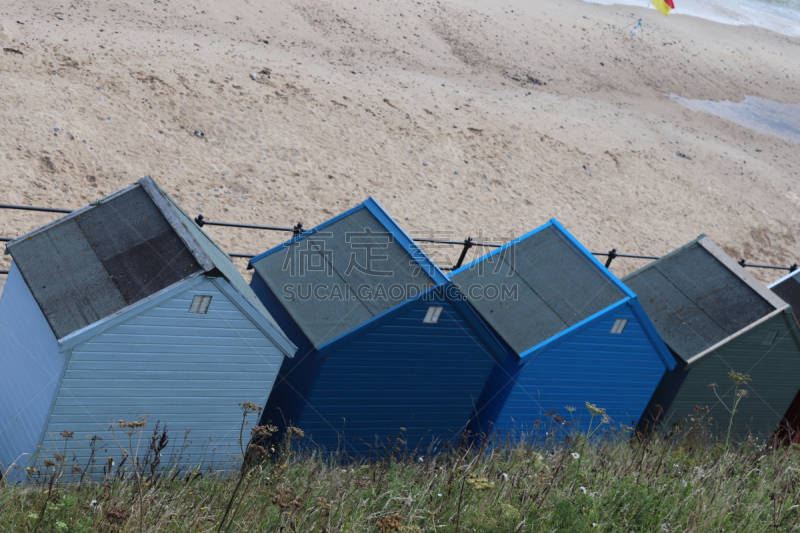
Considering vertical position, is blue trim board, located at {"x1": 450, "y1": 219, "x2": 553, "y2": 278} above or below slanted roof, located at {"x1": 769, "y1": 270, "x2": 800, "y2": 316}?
below

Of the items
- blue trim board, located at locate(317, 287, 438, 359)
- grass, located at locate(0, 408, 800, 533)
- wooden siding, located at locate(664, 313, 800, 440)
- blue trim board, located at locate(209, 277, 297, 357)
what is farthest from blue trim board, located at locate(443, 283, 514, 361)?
wooden siding, located at locate(664, 313, 800, 440)

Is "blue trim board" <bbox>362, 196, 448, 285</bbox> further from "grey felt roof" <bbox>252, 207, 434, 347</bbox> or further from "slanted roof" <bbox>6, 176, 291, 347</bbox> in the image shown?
"slanted roof" <bbox>6, 176, 291, 347</bbox>

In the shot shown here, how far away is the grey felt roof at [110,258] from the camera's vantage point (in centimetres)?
525

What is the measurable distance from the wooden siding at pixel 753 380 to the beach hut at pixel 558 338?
43 centimetres

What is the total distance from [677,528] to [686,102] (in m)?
23.1

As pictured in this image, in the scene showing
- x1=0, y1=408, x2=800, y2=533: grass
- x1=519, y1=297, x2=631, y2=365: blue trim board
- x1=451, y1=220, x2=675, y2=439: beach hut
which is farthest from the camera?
x1=451, y1=220, x2=675, y2=439: beach hut

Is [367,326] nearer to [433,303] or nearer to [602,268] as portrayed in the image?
[433,303]

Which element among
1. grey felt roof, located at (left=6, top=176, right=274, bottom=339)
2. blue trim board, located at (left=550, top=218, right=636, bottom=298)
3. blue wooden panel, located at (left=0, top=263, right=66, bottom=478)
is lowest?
blue wooden panel, located at (left=0, top=263, right=66, bottom=478)

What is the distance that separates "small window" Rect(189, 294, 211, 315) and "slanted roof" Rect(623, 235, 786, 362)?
448 centimetres

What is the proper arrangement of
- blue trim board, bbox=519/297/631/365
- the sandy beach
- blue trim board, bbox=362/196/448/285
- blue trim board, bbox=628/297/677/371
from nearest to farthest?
blue trim board, bbox=362/196/448/285
blue trim board, bbox=519/297/631/365
blue trim board, bbox=628/297/677/371
the sandy beach

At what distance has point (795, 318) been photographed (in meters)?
8.24

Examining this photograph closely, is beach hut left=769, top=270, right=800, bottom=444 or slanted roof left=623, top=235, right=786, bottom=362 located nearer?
slanted roof left=623, top=235, right=786, bottom=362

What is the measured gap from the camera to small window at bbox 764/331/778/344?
7461 mm

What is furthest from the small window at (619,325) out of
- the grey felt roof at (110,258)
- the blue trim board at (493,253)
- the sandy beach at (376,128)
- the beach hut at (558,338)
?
the sandy beach at (376,128)
